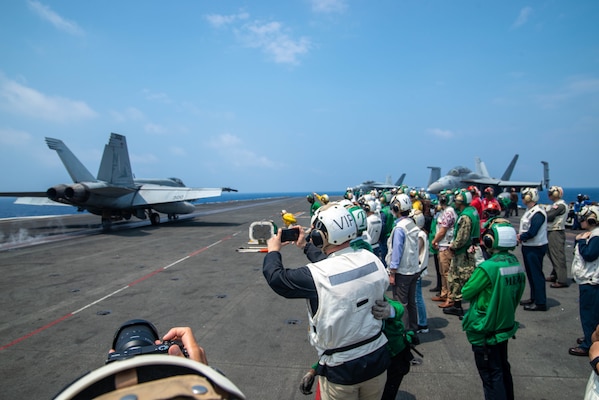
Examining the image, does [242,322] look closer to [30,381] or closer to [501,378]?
[30,381]

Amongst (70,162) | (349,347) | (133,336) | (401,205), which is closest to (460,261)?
(401,205)

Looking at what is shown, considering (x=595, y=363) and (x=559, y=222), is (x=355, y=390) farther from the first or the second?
(x=559, y=222)

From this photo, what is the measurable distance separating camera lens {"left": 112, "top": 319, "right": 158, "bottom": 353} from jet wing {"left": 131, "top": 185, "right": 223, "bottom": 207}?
22125 mm

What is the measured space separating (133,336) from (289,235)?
1.60 meters

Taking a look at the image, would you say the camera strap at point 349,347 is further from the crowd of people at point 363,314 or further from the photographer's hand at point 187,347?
the photographer's hand at point 187,347

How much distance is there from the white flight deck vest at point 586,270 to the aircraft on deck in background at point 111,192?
21551 mm

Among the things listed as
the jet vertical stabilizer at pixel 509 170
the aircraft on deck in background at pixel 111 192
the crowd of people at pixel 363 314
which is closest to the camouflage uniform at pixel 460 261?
the crowd of people at pixel 363 314

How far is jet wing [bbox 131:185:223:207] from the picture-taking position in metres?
22.9

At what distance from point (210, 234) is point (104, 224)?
8539 mm

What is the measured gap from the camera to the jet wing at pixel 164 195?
75.2ft

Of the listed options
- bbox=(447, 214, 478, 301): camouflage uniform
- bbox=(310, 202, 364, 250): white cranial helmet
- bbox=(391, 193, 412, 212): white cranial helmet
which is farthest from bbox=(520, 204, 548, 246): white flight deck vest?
bbox=(310, 202, 364, 250): white cranial helmet

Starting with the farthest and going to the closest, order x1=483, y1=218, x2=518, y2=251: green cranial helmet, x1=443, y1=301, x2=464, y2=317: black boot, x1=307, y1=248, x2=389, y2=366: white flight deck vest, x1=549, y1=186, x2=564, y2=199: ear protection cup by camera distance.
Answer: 1. x1=549, y1=186, x2=564, y2=199: ear protection cup
2. x1=443, y1=301, x2=464, y2=317: black boot
3. x1=483, y1=218, x2=518, y2=251: green cranial helmet
4. x1=307, y1=248, x2=389, y2=366: white flight deck vest

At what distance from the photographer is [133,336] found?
1.79 metres

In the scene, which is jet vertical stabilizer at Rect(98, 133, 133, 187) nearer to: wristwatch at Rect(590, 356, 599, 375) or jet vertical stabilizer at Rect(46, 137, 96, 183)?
jet vertical stabilizer at Rect(46, 137, 96, 183)
